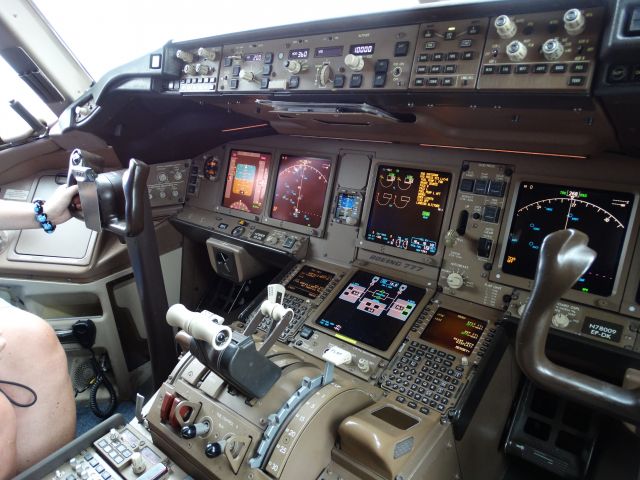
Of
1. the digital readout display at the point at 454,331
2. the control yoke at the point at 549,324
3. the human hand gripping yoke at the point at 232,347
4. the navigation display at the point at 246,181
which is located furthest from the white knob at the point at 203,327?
the navigation display at the point at 246,181

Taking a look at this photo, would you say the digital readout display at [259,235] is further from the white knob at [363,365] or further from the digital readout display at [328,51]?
the digital readout display at [328,51]

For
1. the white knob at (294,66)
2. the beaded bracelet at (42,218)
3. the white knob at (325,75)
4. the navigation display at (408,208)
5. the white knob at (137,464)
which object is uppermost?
the white knob at (294,66)

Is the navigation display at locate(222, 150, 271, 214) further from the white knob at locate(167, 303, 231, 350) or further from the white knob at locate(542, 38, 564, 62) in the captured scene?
the white knob at locate(542, 38, 564, 62)

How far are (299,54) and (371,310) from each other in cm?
107

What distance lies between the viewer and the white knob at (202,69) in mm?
1919

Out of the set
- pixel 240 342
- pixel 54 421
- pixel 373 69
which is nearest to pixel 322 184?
pixel 373 69

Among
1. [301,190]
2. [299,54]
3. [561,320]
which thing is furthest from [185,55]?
[561,320]

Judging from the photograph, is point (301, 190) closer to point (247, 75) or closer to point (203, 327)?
point (247, 75)

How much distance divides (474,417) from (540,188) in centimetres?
91

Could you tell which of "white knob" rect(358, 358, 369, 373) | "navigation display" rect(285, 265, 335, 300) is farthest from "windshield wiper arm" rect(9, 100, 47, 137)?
"white knob" rect(358, 358, 369, 373)

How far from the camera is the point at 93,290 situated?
2.46 meters

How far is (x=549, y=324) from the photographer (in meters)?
0.86

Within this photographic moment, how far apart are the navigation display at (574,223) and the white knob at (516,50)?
0.72 m

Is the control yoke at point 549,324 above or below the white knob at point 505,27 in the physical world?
below
